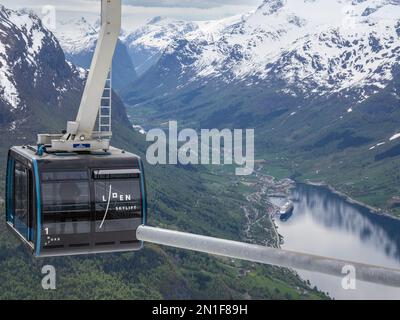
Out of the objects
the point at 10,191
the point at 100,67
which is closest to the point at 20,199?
the point at 10,191

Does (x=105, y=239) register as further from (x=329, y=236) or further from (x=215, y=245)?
(x=329, y=236)

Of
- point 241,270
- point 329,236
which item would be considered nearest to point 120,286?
point 241,270

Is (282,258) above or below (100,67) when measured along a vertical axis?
below

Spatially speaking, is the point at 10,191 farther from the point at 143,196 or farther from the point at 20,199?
the point at 143,196

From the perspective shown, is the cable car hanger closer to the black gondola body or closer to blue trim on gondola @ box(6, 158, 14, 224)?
the black gondola body

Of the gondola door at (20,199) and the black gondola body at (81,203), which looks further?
the gondola door at (20,199)

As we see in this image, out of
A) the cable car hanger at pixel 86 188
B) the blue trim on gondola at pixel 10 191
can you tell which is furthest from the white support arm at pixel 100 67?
the blue trim on gondola at pixel 10 191

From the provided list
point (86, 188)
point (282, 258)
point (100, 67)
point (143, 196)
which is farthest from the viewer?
point (143, 196)

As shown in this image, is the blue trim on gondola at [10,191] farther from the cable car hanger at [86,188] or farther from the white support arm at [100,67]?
the white support arm at [100,67]
